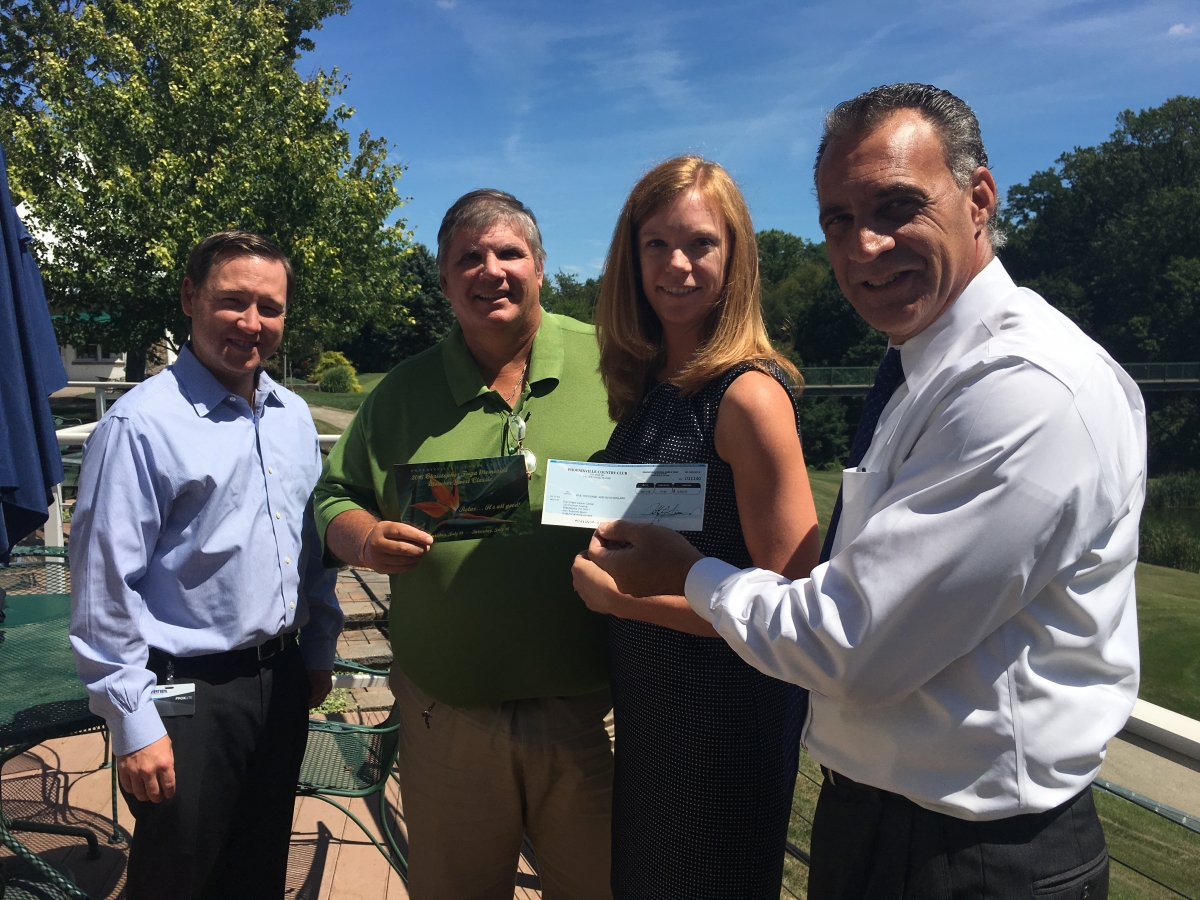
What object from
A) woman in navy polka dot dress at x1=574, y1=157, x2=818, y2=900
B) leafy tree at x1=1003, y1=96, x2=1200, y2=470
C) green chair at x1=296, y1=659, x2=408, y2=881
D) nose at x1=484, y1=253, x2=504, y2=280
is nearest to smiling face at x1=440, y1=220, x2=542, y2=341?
nose at x1=484, y1=253, x2=504, y2=280

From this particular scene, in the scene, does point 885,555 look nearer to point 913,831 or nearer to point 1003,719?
point 1003,719

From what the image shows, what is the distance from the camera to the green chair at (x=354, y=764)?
2.99m

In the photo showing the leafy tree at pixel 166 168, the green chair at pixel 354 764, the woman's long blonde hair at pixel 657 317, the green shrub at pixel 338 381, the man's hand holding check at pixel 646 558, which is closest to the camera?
the man's hand holding check at pixel 646 558

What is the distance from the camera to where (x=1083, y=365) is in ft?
3.69

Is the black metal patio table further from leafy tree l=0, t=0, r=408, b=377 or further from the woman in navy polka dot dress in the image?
leafy tree l=0, t=0, r=408, b=377

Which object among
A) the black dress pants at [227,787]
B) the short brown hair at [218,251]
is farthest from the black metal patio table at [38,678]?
the short brown hair at [218,251]

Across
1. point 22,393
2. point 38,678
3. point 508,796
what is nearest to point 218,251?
point 22,393

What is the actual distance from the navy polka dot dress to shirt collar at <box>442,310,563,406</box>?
572mm

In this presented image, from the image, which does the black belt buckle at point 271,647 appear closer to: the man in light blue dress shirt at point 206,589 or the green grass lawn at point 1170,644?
the man in light blue dress shirt at point 206,589

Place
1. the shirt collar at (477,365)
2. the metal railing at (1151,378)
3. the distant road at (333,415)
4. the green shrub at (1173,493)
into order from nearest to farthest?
the shirt collar at (477,365), the distant road at (333,415), the green shrub at (1173,493), the metal railing at (1151,378)

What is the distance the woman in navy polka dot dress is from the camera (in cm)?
158

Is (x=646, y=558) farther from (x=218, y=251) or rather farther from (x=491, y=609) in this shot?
(x=218, y=251)

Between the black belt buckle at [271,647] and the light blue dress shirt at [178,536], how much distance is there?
0.14 ft

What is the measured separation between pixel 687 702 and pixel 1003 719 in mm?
672
